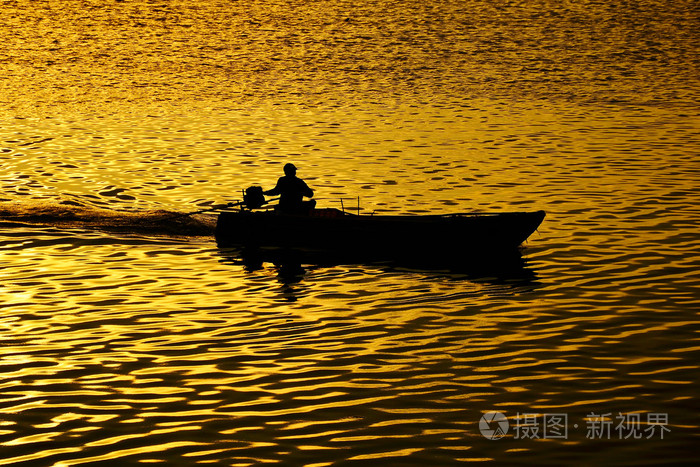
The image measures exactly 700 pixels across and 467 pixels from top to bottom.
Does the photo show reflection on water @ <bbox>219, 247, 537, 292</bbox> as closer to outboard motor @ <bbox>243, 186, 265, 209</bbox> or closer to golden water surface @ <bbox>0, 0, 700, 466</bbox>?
golden water surface @ <bbox>0, 0, 700, 466</bbox>

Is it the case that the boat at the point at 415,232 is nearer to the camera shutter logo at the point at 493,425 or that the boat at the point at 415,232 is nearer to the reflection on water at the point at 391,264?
the reflection on water at the point at 391,264

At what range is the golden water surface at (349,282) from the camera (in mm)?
11820

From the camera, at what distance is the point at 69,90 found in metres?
49.2

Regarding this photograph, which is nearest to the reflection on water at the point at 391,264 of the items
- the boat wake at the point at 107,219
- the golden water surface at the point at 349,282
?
the golden water surface at the point at 349,282

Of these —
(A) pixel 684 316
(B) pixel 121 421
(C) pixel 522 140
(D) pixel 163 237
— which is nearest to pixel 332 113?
(C) pixel 522 140

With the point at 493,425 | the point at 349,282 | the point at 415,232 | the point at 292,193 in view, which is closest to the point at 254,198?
the point at 292,193

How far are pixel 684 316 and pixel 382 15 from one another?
57519mm

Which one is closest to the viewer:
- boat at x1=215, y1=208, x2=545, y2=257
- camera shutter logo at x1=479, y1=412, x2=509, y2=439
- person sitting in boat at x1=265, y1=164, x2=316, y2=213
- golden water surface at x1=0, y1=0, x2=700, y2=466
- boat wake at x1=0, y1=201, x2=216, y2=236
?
camera shutter logo at x1=479, y1=412, x2=509, y2=439

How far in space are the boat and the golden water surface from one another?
387mm

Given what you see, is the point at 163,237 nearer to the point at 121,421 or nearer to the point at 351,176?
the point at 351,176

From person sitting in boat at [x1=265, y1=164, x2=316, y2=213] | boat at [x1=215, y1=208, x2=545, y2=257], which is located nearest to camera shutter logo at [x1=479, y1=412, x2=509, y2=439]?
boat at [x1=215, y1=208, x2=545, y2=257]

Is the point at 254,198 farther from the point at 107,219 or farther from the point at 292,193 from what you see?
the point at 107,219

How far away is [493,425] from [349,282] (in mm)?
7109

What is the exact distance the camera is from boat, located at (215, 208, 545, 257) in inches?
783
